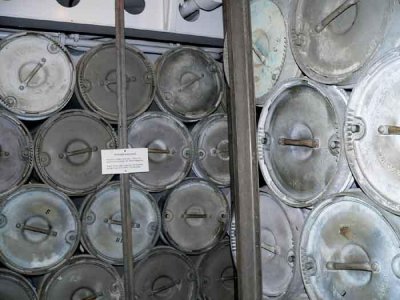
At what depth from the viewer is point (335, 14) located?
107cm

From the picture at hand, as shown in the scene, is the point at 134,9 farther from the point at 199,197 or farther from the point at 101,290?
the point at 101,290

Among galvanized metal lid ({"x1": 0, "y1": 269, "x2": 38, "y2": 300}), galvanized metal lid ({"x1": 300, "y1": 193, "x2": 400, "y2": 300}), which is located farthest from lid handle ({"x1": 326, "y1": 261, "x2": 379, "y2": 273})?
galvanized metal lid ({"x1": 0, "y1": 269, "x2": 38, "y2": 300})

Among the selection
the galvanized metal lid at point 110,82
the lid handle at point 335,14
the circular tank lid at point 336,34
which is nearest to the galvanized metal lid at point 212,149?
the galvanized metal lid at point 110,82

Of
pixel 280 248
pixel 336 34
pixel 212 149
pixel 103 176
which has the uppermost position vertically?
pixel 336 34

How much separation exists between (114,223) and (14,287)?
0.47m

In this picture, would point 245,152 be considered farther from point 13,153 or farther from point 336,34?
point 13,153

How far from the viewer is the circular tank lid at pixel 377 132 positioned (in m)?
0.93

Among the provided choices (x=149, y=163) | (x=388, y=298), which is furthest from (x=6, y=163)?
(x=388, y=298)

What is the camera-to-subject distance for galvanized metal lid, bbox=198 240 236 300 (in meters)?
2.05

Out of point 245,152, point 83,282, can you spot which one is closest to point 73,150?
point 83,282

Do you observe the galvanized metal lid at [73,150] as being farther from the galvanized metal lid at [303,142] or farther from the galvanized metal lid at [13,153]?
the galvanized metal lid at [303,142]

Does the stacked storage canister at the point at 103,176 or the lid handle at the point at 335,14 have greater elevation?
the lid handle at the point at 335,14

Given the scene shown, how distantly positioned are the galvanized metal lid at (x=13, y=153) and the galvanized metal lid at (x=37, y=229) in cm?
4

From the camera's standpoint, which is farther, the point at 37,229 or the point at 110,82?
the point at 110,82
